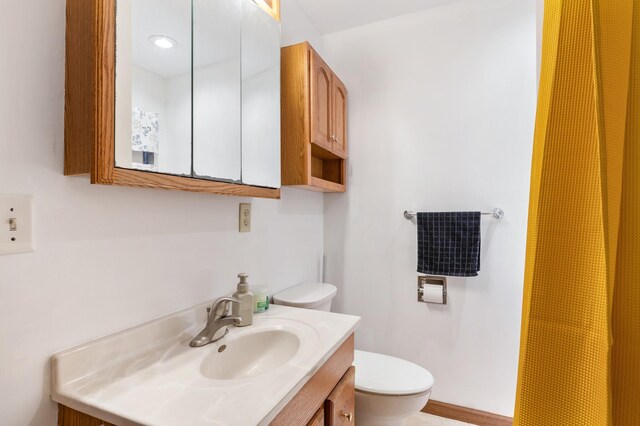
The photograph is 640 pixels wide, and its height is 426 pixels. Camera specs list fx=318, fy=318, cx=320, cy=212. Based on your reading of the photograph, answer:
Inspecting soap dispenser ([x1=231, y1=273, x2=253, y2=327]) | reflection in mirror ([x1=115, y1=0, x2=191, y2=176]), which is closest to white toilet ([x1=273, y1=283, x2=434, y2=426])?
soap dispenser ([x1=231, y1=273, x2=253, y2=327])

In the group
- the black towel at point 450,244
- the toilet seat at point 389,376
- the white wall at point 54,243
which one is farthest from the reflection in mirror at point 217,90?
the black towel at point 450,244

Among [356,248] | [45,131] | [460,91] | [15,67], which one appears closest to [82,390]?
[45,131]

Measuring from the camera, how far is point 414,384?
1379 mm

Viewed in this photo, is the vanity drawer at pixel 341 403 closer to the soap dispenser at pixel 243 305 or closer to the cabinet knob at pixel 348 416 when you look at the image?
→ the cabinet knob at pixel 348 416

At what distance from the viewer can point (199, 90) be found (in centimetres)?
96

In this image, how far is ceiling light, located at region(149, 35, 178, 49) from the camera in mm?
819

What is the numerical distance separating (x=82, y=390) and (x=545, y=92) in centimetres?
106

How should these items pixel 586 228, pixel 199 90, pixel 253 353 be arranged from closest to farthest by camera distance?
pixel 586 228 → pixel 199 90 → pixel 253 353

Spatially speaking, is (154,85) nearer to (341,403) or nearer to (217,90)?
(217,90)

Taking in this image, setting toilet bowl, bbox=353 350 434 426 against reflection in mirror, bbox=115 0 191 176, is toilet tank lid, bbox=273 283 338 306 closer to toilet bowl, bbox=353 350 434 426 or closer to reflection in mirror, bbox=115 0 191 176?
toilet bowl, bbox=353 350 434 426

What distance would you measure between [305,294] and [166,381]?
0.89 metres

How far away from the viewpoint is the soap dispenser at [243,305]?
1.09m

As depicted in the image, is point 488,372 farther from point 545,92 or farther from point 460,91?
point 545,92

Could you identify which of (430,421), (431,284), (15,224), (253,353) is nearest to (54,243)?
(15,224)
